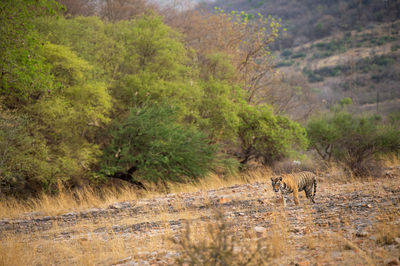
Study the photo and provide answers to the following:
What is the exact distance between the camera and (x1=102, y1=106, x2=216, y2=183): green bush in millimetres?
13594

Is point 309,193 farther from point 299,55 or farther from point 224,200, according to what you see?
point 299,55

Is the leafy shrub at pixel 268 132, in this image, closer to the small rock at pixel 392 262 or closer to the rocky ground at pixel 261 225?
the rocky ground at pixel 261 225


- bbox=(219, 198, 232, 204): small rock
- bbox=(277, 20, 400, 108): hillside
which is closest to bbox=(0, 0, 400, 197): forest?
bbox=(219, 198, 232, 204): small rock

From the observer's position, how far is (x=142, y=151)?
1409cm

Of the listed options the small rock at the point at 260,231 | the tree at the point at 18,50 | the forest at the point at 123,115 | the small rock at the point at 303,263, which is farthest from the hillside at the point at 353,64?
the small rock at the point at 303,263

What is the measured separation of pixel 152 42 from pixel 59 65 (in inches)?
183

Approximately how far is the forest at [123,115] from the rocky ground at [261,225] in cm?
412

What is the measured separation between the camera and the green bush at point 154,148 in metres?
13.6

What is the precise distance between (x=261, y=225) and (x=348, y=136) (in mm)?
14741

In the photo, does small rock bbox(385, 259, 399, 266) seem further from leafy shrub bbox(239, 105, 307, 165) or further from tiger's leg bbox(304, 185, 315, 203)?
leafy shrub bbox(239, 105, 307, 165)

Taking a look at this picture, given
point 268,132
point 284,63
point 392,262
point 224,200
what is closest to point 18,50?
point 224,200

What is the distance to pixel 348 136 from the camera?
18188mm

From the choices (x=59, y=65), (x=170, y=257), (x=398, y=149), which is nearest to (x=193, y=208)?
(x=170, y=257)

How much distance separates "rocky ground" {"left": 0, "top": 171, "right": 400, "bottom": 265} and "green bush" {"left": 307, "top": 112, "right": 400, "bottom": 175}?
9376 mm
